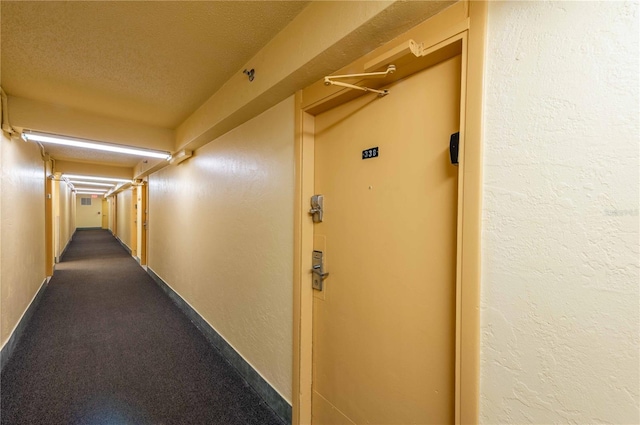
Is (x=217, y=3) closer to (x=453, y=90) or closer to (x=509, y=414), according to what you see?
(x=453, y=90)

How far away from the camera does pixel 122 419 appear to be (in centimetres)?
172

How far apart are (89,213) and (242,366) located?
62.1 feet

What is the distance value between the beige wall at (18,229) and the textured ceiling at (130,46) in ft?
2.53

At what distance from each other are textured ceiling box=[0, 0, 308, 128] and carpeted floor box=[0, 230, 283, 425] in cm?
245

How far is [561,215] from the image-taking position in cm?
75

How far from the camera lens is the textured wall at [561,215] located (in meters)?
0.67

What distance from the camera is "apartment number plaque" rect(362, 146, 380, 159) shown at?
130 cm

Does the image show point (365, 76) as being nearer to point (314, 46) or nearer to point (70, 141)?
point (314, 46)

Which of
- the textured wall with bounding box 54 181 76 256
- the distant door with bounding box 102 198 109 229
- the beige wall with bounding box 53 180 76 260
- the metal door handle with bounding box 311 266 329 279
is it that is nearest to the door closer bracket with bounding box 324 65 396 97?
the metal door handle with bounding box 311 266 329 279

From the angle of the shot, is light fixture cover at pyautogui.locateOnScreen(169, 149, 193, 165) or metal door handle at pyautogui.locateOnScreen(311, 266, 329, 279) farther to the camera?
light fixture cover at pyautogui.locateOnScreen(169, 149, 193, 165)

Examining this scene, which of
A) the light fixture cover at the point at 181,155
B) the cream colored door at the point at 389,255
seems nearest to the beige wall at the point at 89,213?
the light fixture cover at the point at 181,155

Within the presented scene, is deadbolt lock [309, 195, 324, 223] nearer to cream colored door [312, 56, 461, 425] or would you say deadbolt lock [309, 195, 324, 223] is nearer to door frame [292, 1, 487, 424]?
cream colored door [312, 56, 461, 425]

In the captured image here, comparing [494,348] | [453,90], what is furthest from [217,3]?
[494,348]

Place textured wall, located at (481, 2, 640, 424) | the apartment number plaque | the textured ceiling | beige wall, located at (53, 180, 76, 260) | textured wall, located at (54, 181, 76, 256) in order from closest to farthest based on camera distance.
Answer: textured wall, located at (481, 2, 640, 424) < the apartment number plaque < the textured ceiling < beige wall, located at (53, 180, 76, 260) < textured wall, located at (54, 181, 76, 256)
